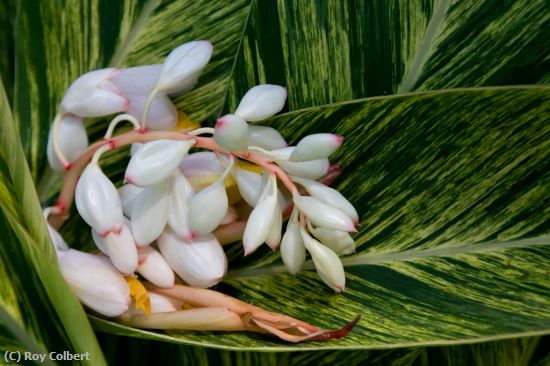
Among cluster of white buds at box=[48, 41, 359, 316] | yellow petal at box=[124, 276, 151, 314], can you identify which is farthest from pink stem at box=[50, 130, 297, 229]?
yellow petal at box=[124, 276, 151, 314]

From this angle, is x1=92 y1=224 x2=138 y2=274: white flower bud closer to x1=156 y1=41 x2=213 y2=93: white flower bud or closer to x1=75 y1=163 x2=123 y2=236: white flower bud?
x1=75 y1=163 x2=123 y2=236: white flower bud

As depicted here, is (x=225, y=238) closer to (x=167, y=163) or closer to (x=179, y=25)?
(x=167, y=163)

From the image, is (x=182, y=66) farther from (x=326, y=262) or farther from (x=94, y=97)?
(x=326, y=262)

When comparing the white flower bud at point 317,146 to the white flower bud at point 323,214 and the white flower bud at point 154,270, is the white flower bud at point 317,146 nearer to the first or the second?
the white flower bud at point 323,214

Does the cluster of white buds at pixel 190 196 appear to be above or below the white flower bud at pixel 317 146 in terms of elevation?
below

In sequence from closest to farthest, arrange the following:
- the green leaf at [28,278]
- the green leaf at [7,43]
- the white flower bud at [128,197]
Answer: the green leaf at [28,278] → the white flower bud at [128,197] → the green leaf at [7,43]

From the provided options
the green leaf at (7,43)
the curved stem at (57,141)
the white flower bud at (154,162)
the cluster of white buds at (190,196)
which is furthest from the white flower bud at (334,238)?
the green leaf at (7,43)
